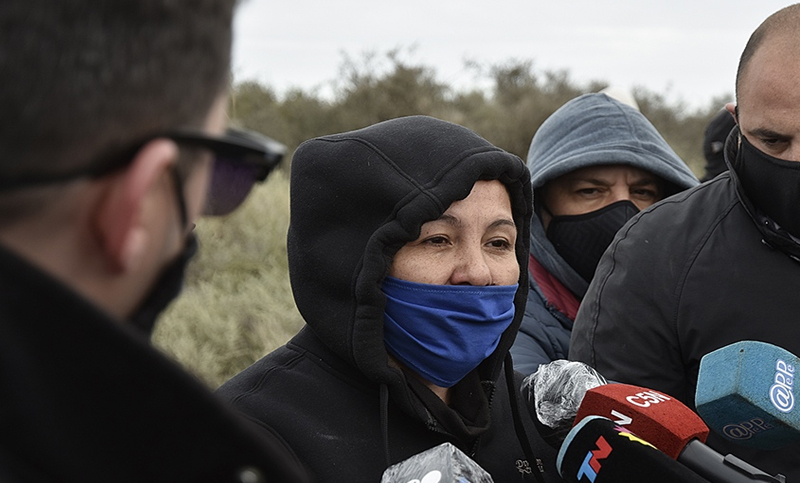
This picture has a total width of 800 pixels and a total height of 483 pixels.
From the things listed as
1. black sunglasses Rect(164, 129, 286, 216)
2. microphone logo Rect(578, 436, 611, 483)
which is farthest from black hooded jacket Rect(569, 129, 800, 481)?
black sunglasses Rect(164, 129, 286, 216)

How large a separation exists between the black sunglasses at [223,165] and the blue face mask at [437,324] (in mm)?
1040

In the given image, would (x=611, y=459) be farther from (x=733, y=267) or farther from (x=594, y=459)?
(x=733, y=267)

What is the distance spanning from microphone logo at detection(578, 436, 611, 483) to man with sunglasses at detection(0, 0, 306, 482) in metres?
0.82

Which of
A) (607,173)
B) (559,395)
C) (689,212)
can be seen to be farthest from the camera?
(607,173)

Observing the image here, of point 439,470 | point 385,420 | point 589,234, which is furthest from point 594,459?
point 589,234

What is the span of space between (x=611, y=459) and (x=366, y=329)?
0.82m

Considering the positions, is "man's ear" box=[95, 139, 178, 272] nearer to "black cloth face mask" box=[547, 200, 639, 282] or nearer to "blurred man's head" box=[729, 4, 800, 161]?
"blurred man's head" box=[729, 4, 800, 161]

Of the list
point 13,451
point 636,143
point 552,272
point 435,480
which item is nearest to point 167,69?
point 13,451

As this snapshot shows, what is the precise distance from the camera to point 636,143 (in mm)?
3938

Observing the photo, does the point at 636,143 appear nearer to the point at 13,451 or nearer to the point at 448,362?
the point at 448,362

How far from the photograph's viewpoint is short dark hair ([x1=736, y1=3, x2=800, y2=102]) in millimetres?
2674

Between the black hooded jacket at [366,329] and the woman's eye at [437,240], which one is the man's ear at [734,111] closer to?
the black hooded jacket at [366,329]

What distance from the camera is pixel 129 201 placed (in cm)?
101

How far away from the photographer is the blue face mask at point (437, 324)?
7.66 feet
